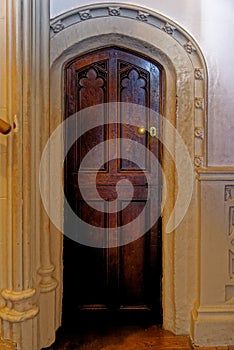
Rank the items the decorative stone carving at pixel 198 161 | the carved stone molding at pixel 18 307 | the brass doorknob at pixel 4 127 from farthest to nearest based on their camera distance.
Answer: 1. the decorative stone carving at pixel 198 161
2. the carved stone molding at pixel 18 307
3. the brass doorknob at pixel 4 127

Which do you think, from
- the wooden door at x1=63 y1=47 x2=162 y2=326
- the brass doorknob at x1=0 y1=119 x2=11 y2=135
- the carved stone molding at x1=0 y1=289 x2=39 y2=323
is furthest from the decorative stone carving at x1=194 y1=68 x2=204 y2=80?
the carved stone molding at x1=0 y1=289 x2=39 y2=323

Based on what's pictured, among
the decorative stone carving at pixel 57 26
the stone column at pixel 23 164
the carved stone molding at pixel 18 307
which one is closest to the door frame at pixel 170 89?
the decorative stone carving at pixel 57 26

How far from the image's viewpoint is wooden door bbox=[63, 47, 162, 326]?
8.01 feet

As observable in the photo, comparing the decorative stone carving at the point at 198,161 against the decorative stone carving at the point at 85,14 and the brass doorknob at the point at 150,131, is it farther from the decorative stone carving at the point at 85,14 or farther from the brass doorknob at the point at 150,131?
the decorative stone carving at the point at 85,14

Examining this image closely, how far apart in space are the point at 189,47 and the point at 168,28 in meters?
0.16

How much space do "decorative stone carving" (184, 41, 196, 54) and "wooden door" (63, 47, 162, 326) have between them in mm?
216

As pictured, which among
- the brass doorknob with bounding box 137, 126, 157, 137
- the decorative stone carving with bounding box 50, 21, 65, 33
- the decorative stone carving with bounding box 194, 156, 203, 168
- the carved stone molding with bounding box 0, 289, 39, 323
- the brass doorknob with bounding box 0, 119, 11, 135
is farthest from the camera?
the brass doorknob with bounding box 137, 126, 157, 137

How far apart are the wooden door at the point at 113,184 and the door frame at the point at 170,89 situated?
69 mm

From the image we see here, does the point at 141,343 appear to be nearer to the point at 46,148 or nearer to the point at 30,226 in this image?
the point at 30,226

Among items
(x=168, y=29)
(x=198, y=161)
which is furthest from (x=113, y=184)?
(x=168, y=29)

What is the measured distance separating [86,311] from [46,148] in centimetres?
103

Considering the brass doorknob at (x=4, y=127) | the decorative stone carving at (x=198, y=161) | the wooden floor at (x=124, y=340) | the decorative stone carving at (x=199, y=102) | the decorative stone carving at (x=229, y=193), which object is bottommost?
the wooden floor at (x=124, y=340)

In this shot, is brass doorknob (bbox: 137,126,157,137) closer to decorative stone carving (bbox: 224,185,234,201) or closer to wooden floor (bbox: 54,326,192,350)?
decorative stone carving (bbox: 224,185,234,201)

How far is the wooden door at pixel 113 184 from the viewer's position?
244cm
